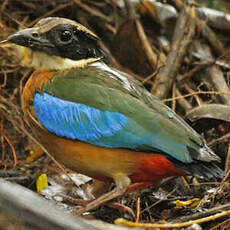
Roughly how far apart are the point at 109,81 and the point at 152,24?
112 inches

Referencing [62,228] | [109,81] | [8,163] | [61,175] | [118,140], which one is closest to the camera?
[62,228]

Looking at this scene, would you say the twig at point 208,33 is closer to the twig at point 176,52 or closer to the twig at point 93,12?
the twig at point 176,52

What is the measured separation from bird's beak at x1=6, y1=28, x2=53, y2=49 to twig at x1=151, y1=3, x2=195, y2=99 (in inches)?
62.1

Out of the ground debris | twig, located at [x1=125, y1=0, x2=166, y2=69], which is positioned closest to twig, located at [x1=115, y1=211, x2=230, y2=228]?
the ground debris

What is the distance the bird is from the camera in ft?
10.2

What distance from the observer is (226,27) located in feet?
19.2

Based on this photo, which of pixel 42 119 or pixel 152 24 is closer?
pixel 42 119

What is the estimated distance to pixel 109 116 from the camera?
320 cm

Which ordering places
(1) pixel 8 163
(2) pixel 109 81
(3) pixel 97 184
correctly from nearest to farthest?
1. (2) pixel 109 81
2. (3) pixel 97 184
3. (1) pixel 8 163

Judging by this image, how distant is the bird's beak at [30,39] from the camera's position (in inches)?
133

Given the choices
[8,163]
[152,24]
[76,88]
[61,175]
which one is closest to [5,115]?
[8,163]

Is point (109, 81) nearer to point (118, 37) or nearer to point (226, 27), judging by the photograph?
point (118, 37)

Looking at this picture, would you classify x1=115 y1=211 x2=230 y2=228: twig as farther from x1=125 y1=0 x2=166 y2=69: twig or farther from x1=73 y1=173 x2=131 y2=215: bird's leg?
x1=125 y1=0 x2=166 y2=69: twig

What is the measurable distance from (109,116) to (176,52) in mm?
2103
